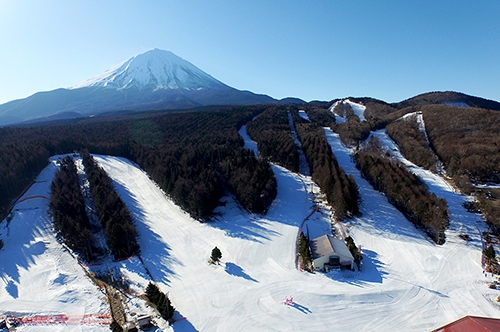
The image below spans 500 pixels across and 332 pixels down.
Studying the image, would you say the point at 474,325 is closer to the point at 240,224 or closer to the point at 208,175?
the point at 240,224

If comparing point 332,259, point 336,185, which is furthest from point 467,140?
point 332,259

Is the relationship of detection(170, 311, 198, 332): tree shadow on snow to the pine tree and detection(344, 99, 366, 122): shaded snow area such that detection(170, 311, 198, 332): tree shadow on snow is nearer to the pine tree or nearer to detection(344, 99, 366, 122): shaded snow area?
the pine tree

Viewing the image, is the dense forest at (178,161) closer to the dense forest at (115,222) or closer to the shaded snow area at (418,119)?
the dense forest at (115,222)

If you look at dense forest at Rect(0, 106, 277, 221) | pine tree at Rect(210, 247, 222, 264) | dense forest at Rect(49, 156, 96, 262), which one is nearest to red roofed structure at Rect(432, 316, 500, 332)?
pine tree at Rect(210, 247, 222, 264)

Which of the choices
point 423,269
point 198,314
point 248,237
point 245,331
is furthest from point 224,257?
→ point 423,269

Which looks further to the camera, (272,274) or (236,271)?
(236,271)

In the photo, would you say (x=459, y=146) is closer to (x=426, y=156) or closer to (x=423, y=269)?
(x=426, y=156)
